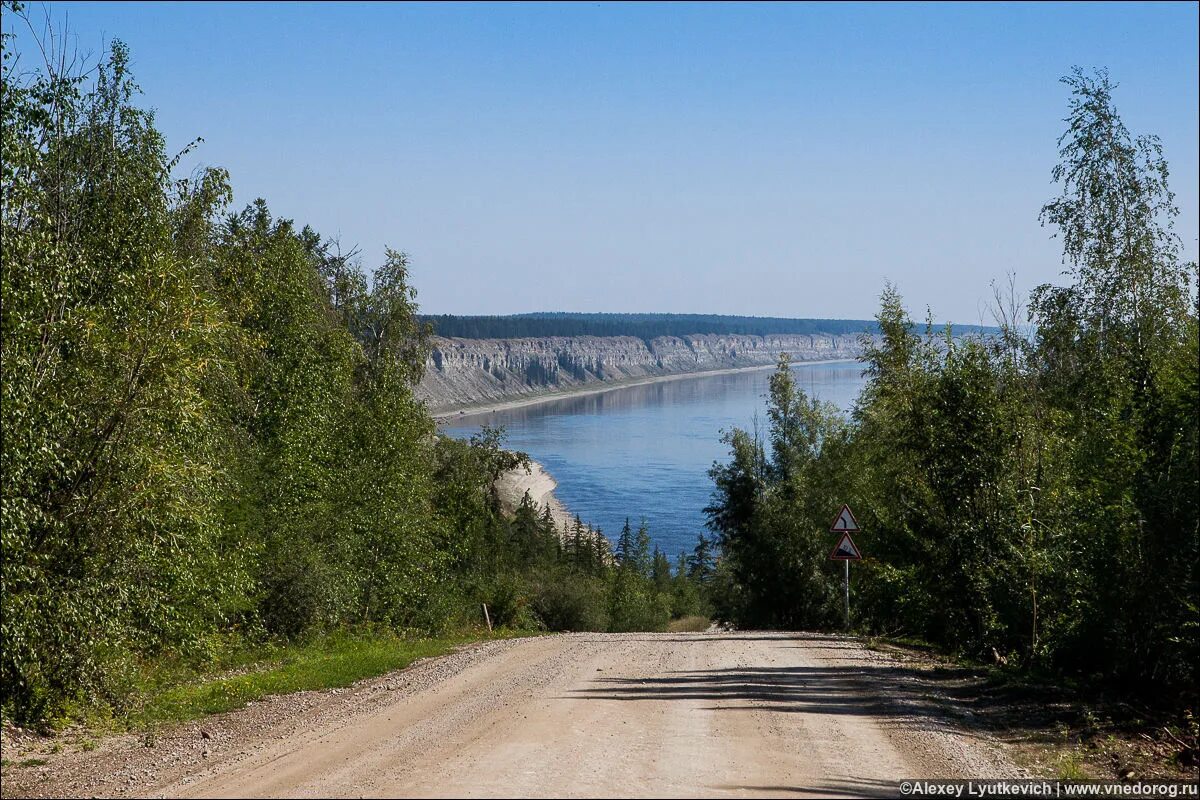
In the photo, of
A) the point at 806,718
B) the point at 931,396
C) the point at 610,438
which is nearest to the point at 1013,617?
the point at 931,396

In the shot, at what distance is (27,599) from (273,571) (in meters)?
11.3

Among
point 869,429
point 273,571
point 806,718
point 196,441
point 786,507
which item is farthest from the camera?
point 786,507

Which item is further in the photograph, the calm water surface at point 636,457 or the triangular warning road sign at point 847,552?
the calm water surface at point 636,457

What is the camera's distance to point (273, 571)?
21.8 m

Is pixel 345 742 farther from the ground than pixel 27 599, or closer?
closer

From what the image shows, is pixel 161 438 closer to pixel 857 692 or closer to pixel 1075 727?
pixel 857 692

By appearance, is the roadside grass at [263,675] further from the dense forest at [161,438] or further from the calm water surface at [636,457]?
the calm water surface at [636,457]

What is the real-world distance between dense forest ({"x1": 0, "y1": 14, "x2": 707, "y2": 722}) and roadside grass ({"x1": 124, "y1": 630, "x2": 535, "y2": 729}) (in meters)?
0.41

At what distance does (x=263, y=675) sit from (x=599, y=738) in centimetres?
745

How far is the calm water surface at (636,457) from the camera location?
95438mm

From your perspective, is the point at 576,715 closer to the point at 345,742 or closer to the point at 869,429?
the point at 345,742

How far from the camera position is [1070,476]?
15.1 metres

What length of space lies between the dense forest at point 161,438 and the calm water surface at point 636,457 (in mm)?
30639

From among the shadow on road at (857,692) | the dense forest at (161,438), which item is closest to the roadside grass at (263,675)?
the dense forest at (161,438)
